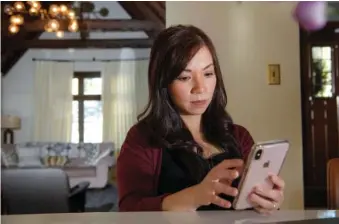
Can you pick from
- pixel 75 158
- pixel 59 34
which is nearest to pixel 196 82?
pixel 75 158

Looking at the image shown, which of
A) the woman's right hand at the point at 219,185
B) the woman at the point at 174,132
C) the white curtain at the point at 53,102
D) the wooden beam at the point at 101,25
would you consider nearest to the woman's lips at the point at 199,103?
the woman at the point at 174,132

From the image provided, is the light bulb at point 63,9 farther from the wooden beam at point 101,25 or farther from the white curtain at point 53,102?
the white curtain at point 53,102

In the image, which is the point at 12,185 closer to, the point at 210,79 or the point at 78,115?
the point at 78,115

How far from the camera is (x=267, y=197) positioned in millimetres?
392

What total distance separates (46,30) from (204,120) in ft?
6.58

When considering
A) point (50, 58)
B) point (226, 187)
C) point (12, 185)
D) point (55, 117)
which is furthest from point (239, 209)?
point (50, 58)

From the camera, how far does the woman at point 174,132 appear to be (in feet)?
1.51

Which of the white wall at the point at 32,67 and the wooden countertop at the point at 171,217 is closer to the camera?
the wooden countertop at the point at 171,217

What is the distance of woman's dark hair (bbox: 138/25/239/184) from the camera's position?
462 mm

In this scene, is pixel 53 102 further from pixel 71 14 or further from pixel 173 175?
pixel 173 175

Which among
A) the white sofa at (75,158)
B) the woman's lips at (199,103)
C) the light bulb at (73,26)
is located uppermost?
the light bulb at (73,26)

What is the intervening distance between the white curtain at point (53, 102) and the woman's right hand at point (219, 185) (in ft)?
6.50

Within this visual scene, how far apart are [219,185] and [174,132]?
125 mm

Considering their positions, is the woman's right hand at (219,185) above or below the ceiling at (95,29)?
below
